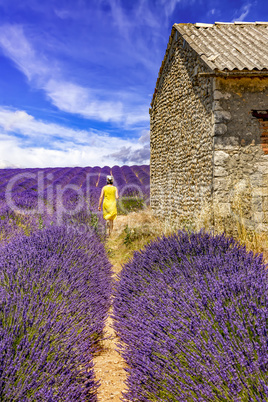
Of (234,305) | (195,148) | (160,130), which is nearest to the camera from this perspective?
(234,305)

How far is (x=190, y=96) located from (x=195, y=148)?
3.73 ft

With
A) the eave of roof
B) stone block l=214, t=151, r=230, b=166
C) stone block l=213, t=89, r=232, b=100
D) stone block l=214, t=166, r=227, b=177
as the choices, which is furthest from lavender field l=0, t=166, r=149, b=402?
the eave of roof

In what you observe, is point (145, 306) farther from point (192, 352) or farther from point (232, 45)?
point (232, 45)

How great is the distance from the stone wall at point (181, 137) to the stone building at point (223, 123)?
2 centimetres

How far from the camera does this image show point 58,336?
6.26 ft

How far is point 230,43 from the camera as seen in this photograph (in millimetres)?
6098

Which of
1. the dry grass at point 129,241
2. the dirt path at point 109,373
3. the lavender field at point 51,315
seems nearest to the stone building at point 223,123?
the dry grass at point 129,241

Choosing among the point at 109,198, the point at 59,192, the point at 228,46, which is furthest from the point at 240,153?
the point at 59,192

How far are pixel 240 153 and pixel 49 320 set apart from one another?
423 centimetres

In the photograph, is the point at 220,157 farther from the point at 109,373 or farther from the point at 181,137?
the point at 109,373

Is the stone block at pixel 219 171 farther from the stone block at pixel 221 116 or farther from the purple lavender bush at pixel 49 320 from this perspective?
the purple lavender bush at pixel 49 320

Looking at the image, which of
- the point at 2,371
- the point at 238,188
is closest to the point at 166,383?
the point at 2,371

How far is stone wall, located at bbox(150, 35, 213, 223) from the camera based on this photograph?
216 inches

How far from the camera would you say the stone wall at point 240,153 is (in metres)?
5.05
